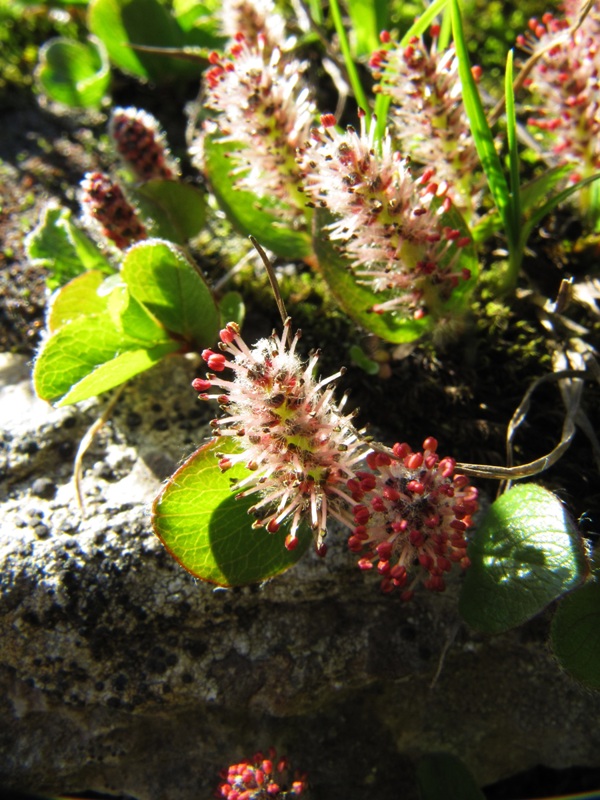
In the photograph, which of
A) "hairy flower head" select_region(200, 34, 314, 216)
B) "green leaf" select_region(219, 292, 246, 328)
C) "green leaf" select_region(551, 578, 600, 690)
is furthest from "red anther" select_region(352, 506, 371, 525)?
"hairy flower head" select_region(200, 34, 314, 216)

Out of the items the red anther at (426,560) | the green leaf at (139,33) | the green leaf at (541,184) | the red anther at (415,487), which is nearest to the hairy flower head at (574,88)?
the green leaf at (541,184)

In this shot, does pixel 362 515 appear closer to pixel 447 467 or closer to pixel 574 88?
pixel 447 467

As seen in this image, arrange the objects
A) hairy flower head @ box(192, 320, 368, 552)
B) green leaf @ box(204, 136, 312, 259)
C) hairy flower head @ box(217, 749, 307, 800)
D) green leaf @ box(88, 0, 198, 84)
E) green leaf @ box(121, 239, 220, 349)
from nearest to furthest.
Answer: hairy flower head @ box(192, 320, 368, 552) → hairy flower head @ box(217, 749, 307, 800) → green leaf @ box(121, 239, 220, 349) → green leaf @ box(204, 136, 312, 259) → green leaf @ box(88, 0, 198, 84)

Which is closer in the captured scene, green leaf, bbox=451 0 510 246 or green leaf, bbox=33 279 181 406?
green leaf, bbox=451 0 510 246

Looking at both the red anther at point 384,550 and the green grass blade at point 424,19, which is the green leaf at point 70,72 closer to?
the green grass blade at point 424,19

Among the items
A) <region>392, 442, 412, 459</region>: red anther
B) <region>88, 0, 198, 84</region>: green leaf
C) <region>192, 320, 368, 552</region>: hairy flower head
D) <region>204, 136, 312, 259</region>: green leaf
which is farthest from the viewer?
<region>88, 0, 198, 84</region>: green leaf

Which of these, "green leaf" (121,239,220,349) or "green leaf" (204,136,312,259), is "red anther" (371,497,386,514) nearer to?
"green leaf" (121,239,220,349)

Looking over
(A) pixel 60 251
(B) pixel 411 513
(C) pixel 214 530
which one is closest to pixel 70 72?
(A) pixel 60 251
